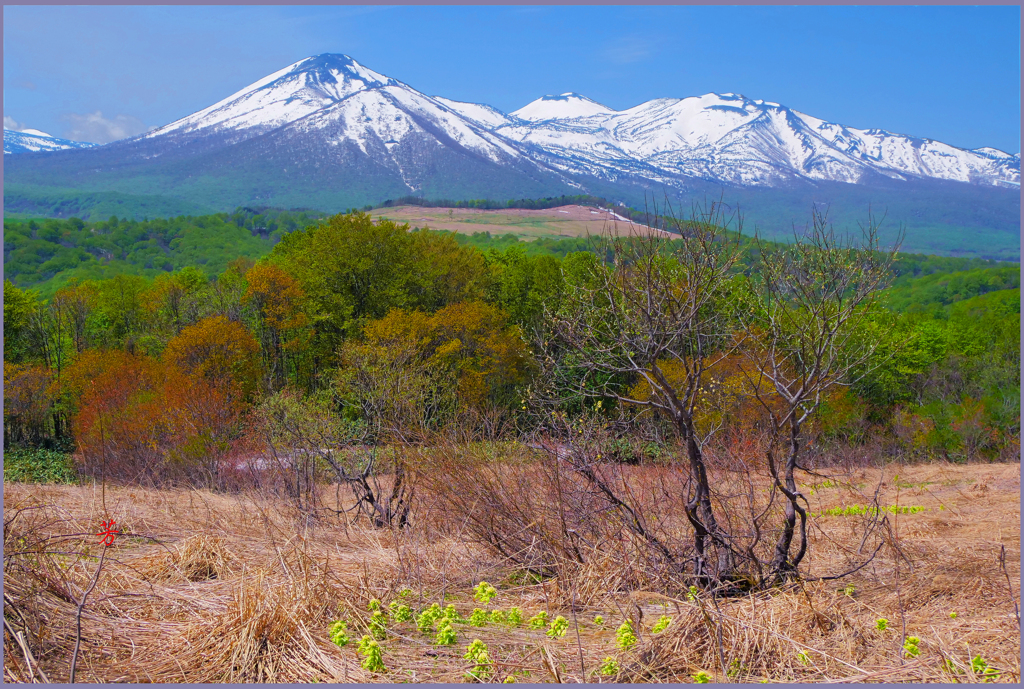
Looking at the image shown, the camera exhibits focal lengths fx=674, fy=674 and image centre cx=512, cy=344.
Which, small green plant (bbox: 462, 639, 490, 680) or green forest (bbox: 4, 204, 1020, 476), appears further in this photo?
green forest (bbox: 4, 204, 1020, 476)

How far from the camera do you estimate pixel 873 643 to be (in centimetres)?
430

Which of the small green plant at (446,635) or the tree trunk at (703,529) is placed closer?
the small green plant at (446,635)

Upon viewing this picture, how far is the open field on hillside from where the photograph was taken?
68.8m

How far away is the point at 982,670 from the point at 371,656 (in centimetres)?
365

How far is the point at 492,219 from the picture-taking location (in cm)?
8856

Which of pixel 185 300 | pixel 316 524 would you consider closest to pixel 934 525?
pixel 316 524

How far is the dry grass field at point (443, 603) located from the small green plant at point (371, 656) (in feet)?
0.12

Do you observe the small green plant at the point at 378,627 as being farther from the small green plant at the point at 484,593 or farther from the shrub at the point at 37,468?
the shrub at the point at 37,468

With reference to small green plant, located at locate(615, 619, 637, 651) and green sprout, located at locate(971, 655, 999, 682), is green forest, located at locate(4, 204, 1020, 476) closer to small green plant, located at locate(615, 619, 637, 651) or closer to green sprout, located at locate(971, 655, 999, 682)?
small green plant, located at locate(615, 619, 637, 651)

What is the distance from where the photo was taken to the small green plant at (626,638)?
13.7ft

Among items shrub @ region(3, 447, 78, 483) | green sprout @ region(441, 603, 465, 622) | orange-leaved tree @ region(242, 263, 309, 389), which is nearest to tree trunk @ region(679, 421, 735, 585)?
green sprout @ region(441, 603, 465, 622)

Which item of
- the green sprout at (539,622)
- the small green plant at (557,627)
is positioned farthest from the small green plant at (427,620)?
the small green plant at (557,627)

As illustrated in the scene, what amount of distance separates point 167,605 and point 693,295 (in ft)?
14.5

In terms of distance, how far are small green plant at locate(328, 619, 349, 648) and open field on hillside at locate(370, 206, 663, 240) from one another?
5544cm
